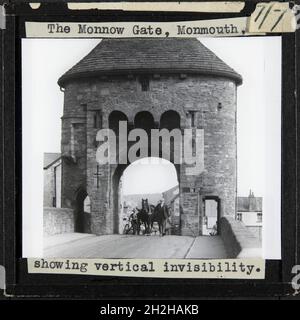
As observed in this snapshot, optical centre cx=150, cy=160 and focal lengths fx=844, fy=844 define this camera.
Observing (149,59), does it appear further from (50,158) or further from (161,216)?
(161,216)

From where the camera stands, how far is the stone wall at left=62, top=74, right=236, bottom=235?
14.0 feet

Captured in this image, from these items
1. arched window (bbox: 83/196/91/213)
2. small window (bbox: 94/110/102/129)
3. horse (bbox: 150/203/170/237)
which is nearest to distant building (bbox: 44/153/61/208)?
arched window (bbox: 83/196/91/213)

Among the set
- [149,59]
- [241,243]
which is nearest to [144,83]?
[149,59]

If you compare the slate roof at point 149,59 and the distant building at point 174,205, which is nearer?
the slate roof at point 149,59

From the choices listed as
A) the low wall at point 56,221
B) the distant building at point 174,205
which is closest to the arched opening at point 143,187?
the distant building at point 174,205

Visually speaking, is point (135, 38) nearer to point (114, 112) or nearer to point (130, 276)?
point (114, 112)

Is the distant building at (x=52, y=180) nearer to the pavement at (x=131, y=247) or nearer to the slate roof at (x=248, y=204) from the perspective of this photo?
the pavement at (x=131, y=247)

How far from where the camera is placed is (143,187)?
439 centimetres

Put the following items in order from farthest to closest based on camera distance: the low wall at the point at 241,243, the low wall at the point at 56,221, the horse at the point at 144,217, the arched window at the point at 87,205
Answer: the horse at the point at 144,217 → the arched window at the point at 87,205 → the low wall at the point at 56,221 → the low wall at the point at 241,243

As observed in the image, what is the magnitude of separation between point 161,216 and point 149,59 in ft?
2.72

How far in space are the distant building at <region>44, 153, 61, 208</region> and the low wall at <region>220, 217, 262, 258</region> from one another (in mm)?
870

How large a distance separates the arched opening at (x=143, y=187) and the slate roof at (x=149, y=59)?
0.48 m

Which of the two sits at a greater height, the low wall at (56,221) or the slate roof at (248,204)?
the slate roof at (248,204)

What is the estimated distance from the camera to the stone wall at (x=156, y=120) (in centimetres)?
428
